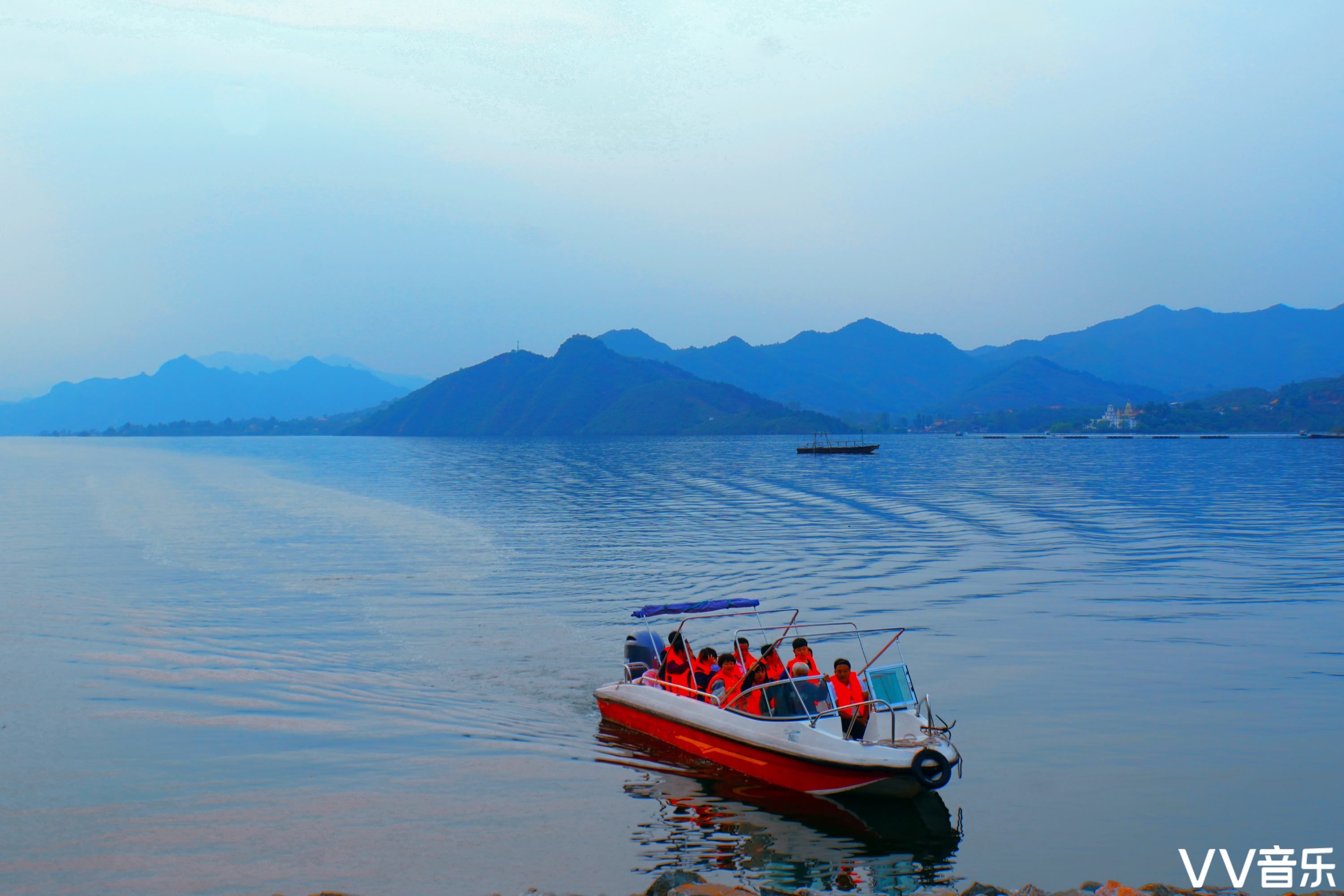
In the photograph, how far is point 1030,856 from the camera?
14.5 m

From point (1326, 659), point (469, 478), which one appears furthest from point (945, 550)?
point (469, 478)

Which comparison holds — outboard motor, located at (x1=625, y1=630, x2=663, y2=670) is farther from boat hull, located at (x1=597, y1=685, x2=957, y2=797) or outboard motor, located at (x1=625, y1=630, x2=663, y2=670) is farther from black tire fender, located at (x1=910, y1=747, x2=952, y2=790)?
black tire fender, located at (x1=910, y1=747, x2=952, y2=790)

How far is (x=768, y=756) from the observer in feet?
56.8

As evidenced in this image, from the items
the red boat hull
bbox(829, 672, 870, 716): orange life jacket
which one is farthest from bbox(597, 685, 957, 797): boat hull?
bbox(829, 672, 870, 716): orange life jacket

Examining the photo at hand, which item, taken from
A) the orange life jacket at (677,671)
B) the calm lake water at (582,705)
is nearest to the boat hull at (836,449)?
the calm lake water at (582,705)

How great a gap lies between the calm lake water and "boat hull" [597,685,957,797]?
0.37 meters

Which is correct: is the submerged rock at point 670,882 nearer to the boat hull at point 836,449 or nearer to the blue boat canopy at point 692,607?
the blue boat canopy at point 692,607

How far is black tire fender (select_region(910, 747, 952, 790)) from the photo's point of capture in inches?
620

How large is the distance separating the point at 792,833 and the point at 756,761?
207 cm

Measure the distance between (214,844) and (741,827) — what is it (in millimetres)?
7843

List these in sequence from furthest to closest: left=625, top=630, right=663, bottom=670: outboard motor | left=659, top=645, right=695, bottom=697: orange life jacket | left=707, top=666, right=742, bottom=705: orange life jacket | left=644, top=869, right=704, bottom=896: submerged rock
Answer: left=625, top=630, right=663, bottom=670: outboard motor, left=659, top=645, right=695, bottom=697: orange life jacket, left=707, top=666, right=742, bottom=705: orange life jacket, left=644, top=869, right=704, bottom=896: submerged rock

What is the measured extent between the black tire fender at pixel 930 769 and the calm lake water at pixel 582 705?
713 mm

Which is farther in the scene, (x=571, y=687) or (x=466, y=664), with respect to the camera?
(x=466, y=664)

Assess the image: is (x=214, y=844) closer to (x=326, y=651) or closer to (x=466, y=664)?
(x=466, y=664)
